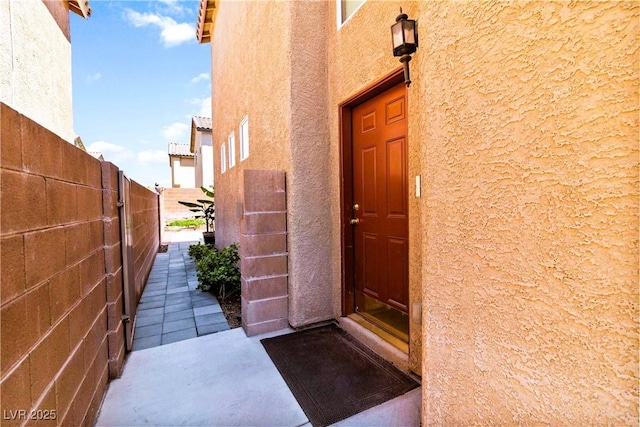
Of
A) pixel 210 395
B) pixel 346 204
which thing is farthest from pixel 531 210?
pixel 210 395

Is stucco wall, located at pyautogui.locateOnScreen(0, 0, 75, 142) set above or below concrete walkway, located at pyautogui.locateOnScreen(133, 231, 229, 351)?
above

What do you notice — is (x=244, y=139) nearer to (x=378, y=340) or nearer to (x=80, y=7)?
(x=378, y=340)

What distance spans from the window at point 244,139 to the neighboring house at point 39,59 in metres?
3.32

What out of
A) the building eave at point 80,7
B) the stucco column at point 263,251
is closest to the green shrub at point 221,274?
the stucco column at point 263,251

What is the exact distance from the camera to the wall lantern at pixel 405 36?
2.43 meters

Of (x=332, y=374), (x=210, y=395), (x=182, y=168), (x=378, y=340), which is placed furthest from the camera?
(x=182, y=168)

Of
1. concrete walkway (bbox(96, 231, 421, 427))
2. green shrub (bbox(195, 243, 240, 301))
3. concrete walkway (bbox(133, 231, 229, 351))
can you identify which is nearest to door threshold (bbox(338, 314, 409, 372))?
concrete walkway (bbox(96, 231, 421, 427))

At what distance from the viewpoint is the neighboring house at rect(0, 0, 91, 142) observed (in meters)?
4.35

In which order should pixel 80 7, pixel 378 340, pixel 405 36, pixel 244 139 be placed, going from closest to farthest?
1. pixel 405 36
2. pixel 378 340
3. pixel 244 139
4. pixel 80 7

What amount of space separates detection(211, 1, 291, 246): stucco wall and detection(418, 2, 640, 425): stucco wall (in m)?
2.56

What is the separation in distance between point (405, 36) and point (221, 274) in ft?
14.9

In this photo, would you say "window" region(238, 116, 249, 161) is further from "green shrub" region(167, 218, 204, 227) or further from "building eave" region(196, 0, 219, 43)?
"green shrub" region(167, 218, 204, 227)

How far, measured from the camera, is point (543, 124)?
1.27m

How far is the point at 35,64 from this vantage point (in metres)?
5.43
